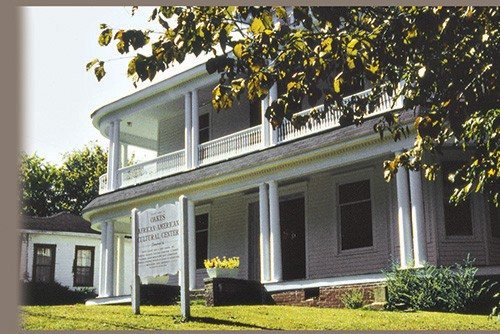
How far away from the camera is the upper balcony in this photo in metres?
19.3

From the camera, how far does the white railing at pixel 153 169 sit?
2122cm

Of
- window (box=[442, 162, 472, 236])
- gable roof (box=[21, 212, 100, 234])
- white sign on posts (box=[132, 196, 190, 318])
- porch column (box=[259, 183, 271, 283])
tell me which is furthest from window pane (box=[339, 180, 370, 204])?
gable roof (box=[21, 212, 100, 234])

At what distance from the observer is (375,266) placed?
17.2 meters

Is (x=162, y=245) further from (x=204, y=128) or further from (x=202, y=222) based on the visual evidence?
(x=204, y=128)

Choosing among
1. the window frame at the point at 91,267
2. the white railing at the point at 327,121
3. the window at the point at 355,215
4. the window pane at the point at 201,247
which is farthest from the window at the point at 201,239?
the window frame at the point at 91,267

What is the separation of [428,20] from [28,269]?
1107 inches

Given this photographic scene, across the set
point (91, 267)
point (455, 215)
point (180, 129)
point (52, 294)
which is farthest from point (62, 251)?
point (455, 215)

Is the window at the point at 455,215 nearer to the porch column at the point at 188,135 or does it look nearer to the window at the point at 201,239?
the porch column at the point at 188,135

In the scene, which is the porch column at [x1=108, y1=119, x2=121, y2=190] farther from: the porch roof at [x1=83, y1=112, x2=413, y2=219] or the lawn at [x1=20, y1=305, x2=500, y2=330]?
the lawn at [x1=20, y1=305, x2=500, y2=330]

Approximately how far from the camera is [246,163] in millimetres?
18312

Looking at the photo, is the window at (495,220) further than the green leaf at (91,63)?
Yes

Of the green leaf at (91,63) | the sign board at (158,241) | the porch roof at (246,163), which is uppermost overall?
the porch roof at (246,163)

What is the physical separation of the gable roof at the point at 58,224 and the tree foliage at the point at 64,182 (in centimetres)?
1075

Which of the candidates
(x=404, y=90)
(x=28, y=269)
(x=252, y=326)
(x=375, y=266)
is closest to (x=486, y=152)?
(x=404, y=90)
